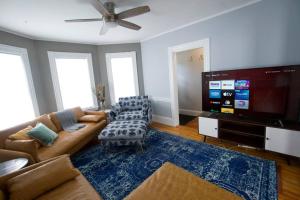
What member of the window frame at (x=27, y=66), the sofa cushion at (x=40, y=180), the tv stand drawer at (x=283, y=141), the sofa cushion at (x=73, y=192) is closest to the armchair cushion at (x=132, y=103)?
the window frame at (x=27, y=66)

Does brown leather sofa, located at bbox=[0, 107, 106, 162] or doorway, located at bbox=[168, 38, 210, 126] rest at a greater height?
doorway, located at bbox=[168, 38, 210, 126]

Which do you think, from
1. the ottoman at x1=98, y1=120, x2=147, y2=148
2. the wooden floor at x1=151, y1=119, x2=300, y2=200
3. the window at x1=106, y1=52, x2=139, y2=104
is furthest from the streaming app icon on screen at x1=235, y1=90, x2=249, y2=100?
the window at x1=106, y1=52, x2=139, y2=104

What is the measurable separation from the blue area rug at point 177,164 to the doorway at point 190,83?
5.18ft

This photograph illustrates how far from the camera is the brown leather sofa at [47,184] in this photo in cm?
127

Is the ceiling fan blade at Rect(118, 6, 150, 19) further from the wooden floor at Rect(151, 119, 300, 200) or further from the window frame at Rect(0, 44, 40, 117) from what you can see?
the wooden floor at Rect(151, 119, 300, 200)

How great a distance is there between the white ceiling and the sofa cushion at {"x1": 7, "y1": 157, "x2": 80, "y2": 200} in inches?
77.2

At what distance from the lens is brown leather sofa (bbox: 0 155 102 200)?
1.27 meters

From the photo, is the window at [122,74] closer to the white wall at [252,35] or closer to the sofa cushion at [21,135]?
the white wall at [252,35]

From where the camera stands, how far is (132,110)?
12.8 ft

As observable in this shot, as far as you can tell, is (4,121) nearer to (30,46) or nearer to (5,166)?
(5,166)

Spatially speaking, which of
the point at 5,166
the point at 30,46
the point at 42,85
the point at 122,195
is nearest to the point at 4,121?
the point at 42,85

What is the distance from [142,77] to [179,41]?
160cm

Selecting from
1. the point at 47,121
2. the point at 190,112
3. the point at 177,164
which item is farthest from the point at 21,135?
the point at 190,112

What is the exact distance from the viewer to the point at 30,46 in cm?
319
